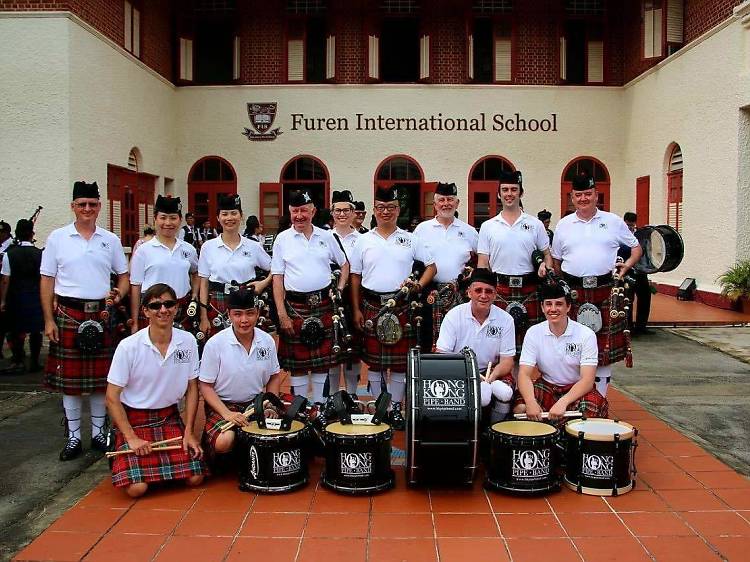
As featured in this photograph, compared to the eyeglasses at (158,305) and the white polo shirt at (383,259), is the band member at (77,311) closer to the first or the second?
the eyeglasses at (158,305)

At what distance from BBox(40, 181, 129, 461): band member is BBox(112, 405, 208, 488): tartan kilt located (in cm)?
82

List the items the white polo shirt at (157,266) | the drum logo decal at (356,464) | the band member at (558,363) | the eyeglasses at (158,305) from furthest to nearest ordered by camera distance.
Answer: the white polo shirt at (157,266), the band member at (558,363), the eyeglasses at (158,305), the drum logo decal at (356,464)

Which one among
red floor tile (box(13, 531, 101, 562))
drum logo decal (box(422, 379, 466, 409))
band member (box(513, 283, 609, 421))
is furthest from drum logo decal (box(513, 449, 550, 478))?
red floor tile (box(13, 531, 101, 562))

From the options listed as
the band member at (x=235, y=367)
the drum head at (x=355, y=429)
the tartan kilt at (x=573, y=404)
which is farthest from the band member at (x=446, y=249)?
the drum head at (x=355, y=429)

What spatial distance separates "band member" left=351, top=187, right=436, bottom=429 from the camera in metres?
5.68

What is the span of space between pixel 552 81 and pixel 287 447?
14440 mm

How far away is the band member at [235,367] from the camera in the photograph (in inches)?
187

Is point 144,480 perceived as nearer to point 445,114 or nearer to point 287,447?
point 287,447

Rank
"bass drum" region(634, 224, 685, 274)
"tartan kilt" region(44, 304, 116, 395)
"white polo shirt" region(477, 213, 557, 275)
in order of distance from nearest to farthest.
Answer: "tartan kilt" region(44, 304, 116, 395), "white polo shirt" region(477, 213, 557, 275), "bass drum" region(634, 224, 685, 274)

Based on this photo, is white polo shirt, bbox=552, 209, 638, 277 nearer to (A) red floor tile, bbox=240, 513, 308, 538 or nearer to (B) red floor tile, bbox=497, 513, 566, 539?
(B) red floor tile, bbox=497, 513, 566, 539

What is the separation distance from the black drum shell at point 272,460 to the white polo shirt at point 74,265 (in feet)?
5.42

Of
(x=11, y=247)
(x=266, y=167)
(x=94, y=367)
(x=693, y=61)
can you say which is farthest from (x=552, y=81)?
(x=94, y=367)

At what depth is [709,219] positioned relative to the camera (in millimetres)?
13172

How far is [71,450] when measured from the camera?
17.2 feet
